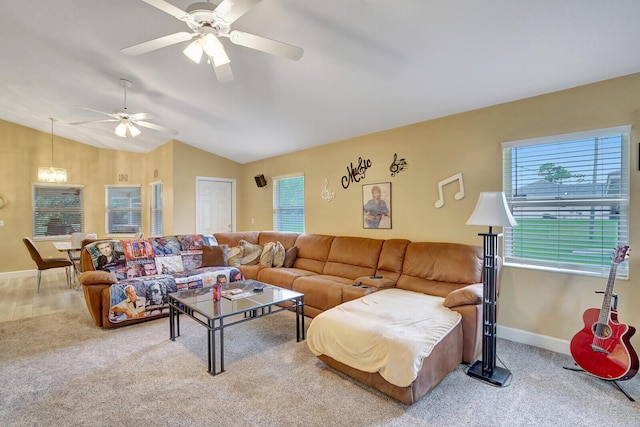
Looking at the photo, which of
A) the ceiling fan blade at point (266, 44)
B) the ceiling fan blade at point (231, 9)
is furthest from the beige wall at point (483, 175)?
the ceiling fan blade at point (231, 9)

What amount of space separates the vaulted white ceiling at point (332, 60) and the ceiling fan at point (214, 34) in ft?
1.31

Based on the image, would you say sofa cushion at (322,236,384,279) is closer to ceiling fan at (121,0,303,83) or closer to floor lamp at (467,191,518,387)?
floor lamp at (467,191,518,387)

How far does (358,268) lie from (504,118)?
7.75ft

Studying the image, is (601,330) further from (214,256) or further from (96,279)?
(96,279)

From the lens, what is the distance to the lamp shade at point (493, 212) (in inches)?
90.0

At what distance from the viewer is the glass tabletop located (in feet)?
8.70

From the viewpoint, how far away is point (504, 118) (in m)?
3.12

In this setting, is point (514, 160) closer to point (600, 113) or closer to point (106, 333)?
point (600, 113)

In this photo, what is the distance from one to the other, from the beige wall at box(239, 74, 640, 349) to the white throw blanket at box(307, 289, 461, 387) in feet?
3.33

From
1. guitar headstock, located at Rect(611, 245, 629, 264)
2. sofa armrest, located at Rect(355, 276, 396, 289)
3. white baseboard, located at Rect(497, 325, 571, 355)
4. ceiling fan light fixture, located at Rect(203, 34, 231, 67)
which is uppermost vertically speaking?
ceiling fan light fixture, located at Rect(203, 34, 231, 67)

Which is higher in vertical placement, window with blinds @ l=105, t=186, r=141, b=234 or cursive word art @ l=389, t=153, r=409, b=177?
cursive word art @ l=389, t=153, r=409, b=177

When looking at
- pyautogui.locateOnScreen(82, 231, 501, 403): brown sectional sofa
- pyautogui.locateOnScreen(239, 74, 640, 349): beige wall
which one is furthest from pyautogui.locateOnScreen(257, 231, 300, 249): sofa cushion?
pyautogui.locateOnScreen(239, 74, 640, 349): beige wall

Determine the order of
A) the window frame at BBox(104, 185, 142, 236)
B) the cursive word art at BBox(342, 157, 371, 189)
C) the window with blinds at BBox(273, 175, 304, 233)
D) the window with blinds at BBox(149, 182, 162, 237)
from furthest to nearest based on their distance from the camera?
the window frame at BBox(104, 185, 142, 236), the window with blinds at BBox(149, 182, 162, 237), the window with blinds at BBox(273, 175, 304, 233), the cursive word art at BBox(342, 157, 371, 189)

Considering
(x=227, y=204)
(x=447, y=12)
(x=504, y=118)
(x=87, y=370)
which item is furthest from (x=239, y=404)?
(x=227, y=204)
